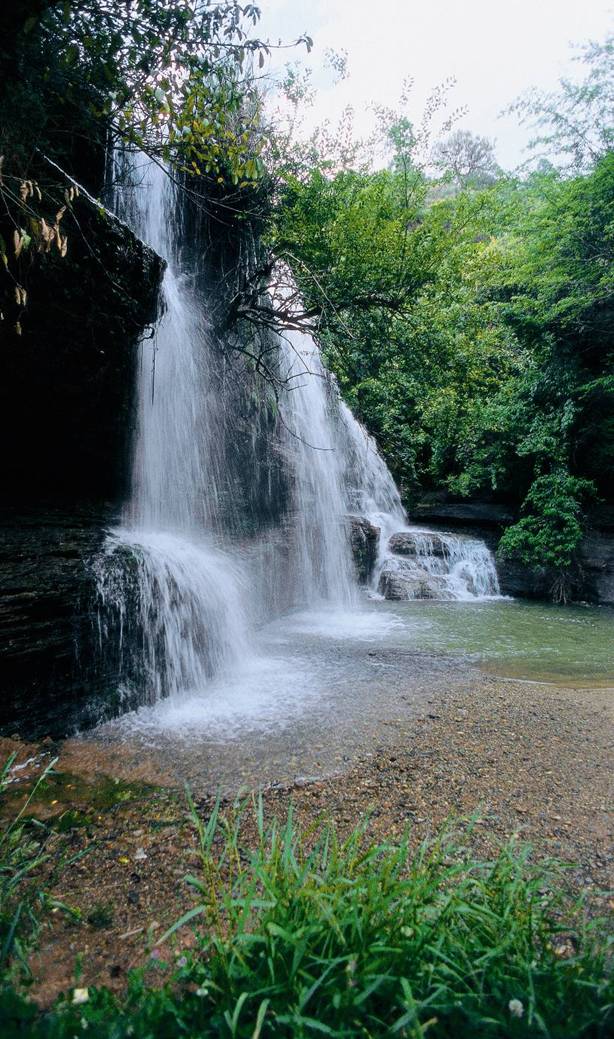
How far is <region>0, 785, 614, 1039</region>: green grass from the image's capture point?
3.72 feet

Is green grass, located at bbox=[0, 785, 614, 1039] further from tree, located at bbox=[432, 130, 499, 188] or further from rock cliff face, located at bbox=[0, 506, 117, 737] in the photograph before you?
tree, located at bbox=[432, 130, 499, 188]

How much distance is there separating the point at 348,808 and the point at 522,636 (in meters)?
6.08

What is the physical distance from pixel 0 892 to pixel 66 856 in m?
0.44

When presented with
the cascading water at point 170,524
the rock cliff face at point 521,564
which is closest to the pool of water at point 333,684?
the cascading water at point 170,524

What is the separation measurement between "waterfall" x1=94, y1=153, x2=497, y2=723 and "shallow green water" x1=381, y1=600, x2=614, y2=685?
1.90 metres

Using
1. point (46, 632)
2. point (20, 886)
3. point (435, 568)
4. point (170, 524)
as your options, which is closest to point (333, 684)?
point (46, 632)

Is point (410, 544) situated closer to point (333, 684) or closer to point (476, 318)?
point (476, 318)

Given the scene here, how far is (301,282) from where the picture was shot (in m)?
7.73

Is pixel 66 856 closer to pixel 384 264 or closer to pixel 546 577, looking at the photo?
pixel 384 264

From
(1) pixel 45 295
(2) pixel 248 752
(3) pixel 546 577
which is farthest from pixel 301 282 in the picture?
(3) pixel 546 577

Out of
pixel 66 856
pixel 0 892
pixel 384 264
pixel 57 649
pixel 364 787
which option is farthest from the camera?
pixel 384 264

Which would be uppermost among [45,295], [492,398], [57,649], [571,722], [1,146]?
[492,398]

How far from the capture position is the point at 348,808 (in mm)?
2600

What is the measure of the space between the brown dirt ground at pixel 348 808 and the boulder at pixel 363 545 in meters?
7.89
